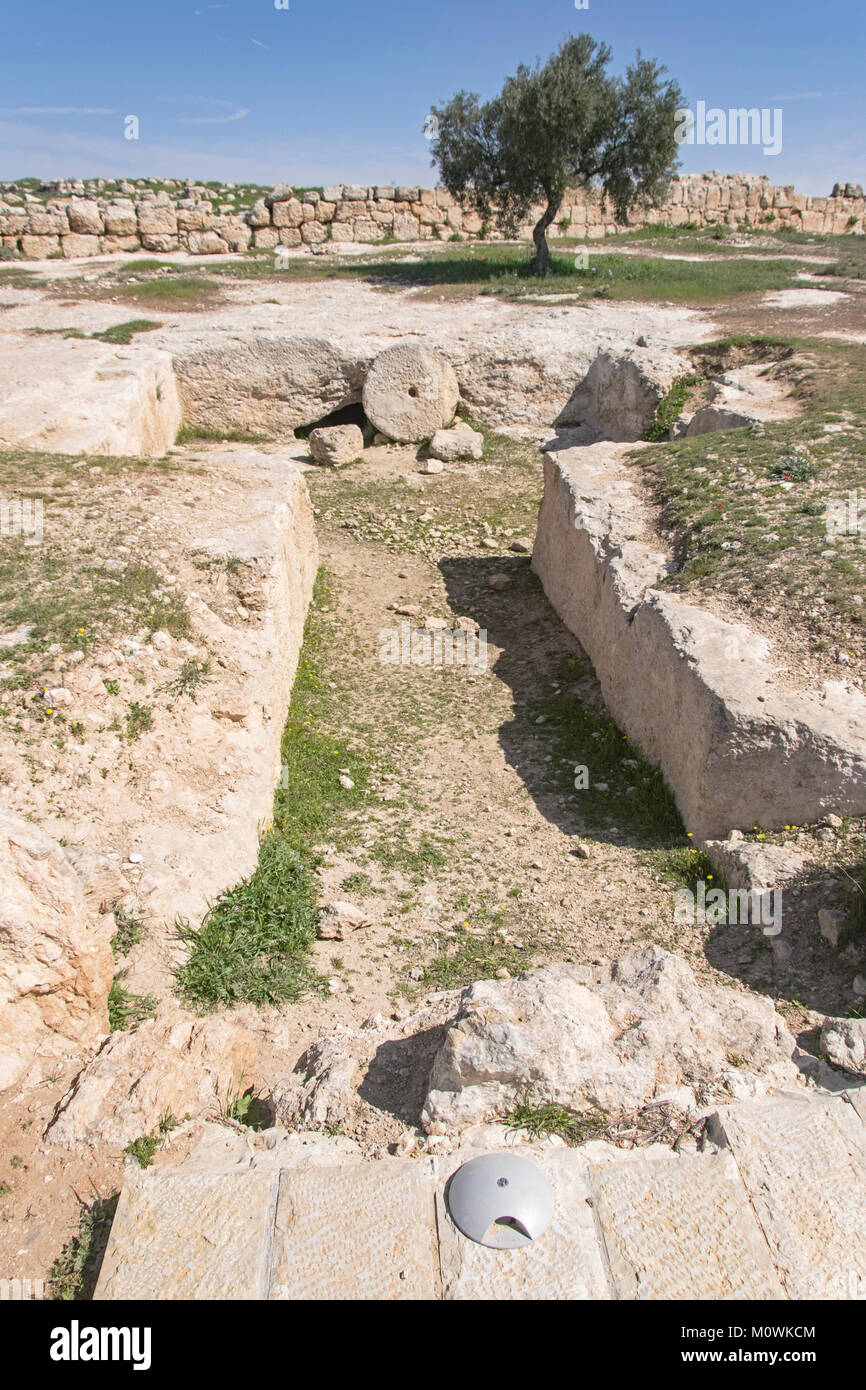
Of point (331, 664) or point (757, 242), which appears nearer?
point (331, 664)

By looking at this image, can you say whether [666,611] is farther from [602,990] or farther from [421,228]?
[421,228]

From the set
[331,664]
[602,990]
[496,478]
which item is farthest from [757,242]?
[602,990]

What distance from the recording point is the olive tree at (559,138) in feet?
54.9

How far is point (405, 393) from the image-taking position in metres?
12.6

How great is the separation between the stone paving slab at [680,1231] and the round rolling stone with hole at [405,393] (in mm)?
11308

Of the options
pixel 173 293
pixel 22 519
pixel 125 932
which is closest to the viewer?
pixel 125 932

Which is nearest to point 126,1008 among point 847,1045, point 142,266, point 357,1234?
point 357,1234

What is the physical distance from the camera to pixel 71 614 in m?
5.62

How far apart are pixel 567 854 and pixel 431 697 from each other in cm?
231

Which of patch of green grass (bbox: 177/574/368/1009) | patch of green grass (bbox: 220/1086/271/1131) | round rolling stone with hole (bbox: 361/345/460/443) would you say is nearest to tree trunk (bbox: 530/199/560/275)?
round rolling stone with hole (bbox: 361/345/460/443)

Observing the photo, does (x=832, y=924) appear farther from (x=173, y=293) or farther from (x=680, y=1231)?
(x=173, y=293)

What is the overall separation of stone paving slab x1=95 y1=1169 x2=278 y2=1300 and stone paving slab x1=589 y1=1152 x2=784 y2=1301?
1.00 m
